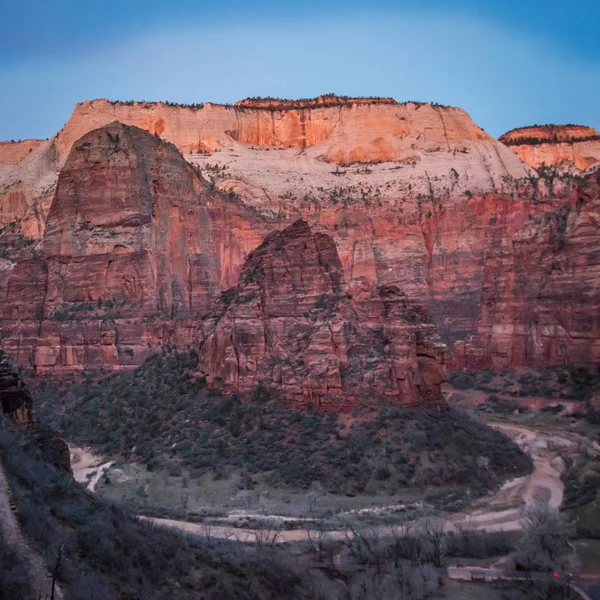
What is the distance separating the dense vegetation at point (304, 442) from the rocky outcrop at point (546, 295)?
16074 mm

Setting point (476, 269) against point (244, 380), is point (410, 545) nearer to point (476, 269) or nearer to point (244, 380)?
point (244, 380)

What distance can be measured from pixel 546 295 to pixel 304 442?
91.2 ft

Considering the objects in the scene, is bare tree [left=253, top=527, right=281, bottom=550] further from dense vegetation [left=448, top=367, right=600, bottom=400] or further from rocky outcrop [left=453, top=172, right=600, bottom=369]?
rocky outcrop [left=453, top=172, right=600, bottom=369]

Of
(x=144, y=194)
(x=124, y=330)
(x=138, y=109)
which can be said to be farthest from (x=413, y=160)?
(x=124, y=330)

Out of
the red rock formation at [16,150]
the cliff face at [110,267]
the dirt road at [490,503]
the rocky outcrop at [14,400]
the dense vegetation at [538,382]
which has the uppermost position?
the red rock formation at [16,150]

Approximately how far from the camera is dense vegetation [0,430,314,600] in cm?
1172

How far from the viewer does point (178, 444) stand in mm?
31516

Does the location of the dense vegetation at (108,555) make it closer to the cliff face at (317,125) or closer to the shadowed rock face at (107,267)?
the shadowed rock face at (107,267)

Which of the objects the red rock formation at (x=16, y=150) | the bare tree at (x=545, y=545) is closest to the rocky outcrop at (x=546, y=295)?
the bare tree at (x=545, y=545)

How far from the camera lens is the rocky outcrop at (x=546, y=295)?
45.9 m

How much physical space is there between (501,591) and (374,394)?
1255cm

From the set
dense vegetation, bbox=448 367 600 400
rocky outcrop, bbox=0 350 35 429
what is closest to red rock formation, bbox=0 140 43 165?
dense vegetation, bbox=448 367 600 400

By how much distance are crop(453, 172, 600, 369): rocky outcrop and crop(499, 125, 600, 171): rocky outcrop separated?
196ft

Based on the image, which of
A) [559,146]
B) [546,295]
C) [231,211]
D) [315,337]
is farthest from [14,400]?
[559,146]
